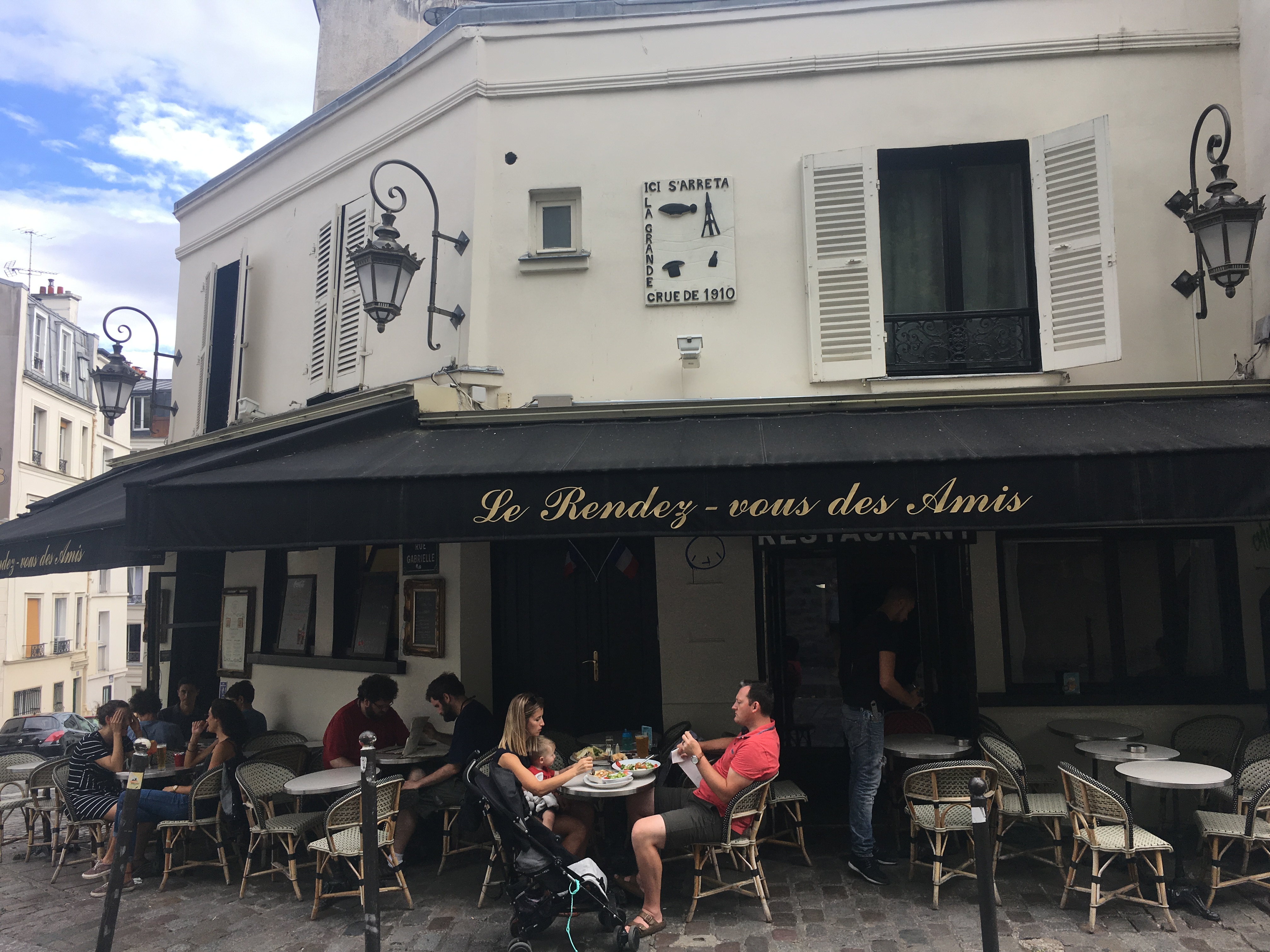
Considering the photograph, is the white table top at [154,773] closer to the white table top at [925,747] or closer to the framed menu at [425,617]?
the framed menu at [425,617]

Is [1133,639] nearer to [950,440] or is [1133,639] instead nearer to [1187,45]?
[950,440]

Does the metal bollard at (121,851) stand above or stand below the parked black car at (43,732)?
above

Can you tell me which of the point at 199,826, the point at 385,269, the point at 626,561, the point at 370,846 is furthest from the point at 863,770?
the point at 385,269

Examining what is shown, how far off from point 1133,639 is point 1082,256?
120 inches

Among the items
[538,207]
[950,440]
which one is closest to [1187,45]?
[950,440]

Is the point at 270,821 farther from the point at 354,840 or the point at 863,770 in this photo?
the point at 863,770

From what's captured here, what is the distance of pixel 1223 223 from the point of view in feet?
18.3

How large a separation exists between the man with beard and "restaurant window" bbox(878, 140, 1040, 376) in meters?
A: 4.09

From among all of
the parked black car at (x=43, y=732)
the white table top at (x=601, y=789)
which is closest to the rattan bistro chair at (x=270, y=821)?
the white table top at (x=601, y=789)

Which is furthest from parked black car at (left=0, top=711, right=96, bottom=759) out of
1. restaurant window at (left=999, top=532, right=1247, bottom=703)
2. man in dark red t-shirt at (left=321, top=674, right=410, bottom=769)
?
restaurant window at (left=999, top=532, right=1247, bottom=703)

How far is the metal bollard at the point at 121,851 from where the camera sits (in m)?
4.71

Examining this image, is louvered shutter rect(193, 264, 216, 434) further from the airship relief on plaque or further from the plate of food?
the plate of food

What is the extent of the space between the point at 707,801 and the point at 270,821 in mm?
3064

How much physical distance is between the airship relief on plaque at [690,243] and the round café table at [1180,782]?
4298mm
